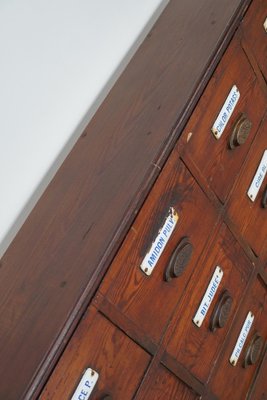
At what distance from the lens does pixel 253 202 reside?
1.28 metres

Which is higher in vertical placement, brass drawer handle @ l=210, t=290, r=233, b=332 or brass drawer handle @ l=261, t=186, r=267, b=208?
brass drawer handle @ l=261, t=186, r=267, b=208

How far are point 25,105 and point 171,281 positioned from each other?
2.24 ft

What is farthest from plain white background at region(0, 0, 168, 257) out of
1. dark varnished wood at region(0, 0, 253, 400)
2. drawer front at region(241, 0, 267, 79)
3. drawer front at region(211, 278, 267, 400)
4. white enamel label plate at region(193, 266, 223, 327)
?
drawer front at region(211, 278, 267, 400)

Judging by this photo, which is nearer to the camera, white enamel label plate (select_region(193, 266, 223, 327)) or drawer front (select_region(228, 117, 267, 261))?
white enamel label plate (select_region(193, 266, 223, 327))

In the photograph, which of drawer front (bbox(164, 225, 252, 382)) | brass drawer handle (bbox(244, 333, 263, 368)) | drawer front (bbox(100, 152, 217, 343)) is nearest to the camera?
drawer front (bbox(100, 152, 217, 343))

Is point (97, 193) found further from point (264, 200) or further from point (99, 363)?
point (264, 200)

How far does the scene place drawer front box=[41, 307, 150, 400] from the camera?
77 cm

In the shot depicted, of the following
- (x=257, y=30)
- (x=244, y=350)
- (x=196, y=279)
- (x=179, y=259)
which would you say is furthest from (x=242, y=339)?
(x=257, y=30)

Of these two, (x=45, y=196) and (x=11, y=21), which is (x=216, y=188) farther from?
(x=11, y=21)

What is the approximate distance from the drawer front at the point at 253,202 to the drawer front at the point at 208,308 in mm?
63

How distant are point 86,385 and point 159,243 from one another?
328 mm

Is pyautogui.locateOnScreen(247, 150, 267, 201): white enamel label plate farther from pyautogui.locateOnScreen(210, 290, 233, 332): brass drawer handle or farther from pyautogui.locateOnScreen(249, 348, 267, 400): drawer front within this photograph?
pyautogui.locateOnScreen(249, 348, 267, 400): drawer front

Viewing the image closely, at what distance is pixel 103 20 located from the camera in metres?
1.46

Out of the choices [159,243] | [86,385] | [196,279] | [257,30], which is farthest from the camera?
[257,30]
